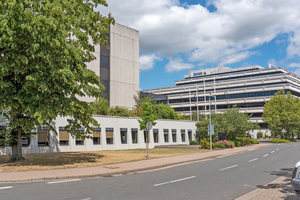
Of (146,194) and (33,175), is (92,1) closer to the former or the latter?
(33,175)

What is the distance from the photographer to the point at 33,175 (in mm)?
11797

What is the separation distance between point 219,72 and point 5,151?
111 meters

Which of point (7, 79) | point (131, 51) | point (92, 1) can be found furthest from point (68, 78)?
point (131, 51)

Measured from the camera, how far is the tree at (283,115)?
61.8 m

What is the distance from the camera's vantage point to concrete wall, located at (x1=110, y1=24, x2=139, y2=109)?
164ft

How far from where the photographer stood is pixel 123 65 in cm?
5159

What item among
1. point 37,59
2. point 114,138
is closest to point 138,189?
point 37,59

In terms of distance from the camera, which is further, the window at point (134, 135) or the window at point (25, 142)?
the window at point (134, 135)

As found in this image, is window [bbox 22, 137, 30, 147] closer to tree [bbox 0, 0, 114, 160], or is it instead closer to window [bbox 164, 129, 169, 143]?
tree [bbox 0, 0, 114, 160]

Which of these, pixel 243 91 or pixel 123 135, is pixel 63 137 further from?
pixel 243 91

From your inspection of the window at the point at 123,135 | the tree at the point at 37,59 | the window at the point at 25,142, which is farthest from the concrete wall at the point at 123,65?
the tree at the point at 37,59

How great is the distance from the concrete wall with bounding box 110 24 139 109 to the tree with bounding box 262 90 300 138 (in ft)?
114

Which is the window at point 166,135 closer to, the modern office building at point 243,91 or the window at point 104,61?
the window at point 104,61

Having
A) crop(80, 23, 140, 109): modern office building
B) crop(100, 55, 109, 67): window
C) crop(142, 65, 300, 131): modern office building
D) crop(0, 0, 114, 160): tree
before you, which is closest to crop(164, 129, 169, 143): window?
crop(80, 23, 140, 109): modern office building
